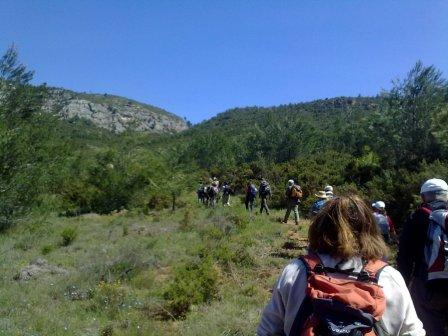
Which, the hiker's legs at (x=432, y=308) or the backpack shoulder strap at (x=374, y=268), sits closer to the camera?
the backpack shoulder strap at (x=374, y=268)

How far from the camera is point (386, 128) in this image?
25.3 m

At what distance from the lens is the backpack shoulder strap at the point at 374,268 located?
1947 mm

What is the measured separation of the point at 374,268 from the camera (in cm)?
198

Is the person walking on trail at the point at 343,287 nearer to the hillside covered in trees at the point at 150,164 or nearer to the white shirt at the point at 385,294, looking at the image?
the white shirt at the point at 385,294

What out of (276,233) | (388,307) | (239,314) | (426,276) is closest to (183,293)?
(239,314)

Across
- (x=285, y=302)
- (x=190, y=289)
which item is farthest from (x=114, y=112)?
(x=285, y=302)

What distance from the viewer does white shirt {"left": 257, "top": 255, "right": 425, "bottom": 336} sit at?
195cm

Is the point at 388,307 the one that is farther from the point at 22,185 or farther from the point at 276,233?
the point at 22,185

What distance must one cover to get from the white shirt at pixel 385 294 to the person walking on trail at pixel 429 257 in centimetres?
166

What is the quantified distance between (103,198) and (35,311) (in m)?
22.2

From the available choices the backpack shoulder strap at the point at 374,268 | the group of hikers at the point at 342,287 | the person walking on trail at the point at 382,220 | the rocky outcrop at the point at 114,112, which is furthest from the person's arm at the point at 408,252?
the rocky outcrop at the point at 114,112

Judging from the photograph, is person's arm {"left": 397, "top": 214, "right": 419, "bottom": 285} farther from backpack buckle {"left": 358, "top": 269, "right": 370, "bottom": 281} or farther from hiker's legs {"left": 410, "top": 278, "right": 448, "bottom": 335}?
backpack buckle {"left": 358, "top": 269, "right": 370, "bottom": 281}

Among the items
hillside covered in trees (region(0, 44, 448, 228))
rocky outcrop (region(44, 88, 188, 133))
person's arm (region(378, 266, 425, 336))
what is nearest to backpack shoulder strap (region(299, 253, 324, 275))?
person's arm (region(378, 266, 425, 336))

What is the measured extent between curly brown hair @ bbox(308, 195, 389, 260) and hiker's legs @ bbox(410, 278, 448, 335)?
177 cm
